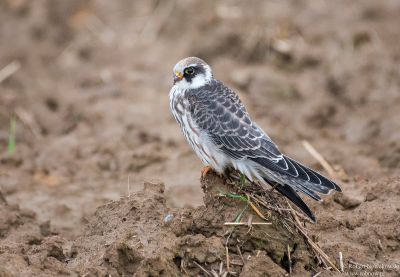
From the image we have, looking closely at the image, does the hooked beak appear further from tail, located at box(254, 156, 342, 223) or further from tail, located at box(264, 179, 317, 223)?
tail, located at box(264, 179, 317, 223)

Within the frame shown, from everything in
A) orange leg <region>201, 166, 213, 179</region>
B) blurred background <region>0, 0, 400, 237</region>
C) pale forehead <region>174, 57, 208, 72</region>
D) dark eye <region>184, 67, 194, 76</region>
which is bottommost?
blurred background <region>0, 0, 400, 237</region>

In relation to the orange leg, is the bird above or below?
above

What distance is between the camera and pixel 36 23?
37.2 ft

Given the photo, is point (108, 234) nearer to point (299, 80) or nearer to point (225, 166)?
point (225, 166)

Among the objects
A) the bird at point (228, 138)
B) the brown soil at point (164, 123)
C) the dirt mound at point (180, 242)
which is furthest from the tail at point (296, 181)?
the brown soil at point (164, 123)

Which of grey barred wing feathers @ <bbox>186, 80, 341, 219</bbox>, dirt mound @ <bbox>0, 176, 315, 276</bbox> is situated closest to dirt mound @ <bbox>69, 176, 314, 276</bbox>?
dirt mound @ <bbox>0, 176, 315, 276</bbox>

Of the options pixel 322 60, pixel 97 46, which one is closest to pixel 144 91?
pixel 97 46

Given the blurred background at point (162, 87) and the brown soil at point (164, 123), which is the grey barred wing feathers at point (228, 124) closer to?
the brown soil at point (164, 123)

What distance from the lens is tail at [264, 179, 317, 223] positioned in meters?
5.11

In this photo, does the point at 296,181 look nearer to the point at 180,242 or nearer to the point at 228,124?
the point at 228,124

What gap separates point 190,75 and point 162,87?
3912 millimetres

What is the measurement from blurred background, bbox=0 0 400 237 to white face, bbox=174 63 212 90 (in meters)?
1.57

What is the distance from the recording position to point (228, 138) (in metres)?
5.63

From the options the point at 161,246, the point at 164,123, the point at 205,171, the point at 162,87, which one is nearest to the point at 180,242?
the point at 161,246
